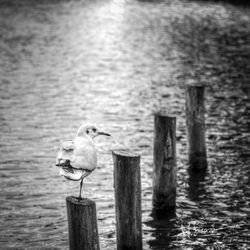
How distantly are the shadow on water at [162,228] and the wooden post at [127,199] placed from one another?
0.77m

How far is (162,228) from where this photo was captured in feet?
30.1

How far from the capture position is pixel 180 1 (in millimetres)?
67188

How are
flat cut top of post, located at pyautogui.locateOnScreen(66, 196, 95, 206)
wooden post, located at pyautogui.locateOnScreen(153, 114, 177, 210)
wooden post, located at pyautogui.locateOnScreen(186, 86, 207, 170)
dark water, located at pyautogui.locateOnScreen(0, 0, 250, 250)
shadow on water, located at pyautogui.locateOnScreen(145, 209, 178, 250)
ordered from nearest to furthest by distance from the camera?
flat cut top of post, located at pyautogui.locateOnScreen(66, 196, 95, 206)
shadow on water, located at pyautogui.locateOnScreen(145, 209, 178, 250)
wooden post, located at pyautogui.locateOnScreen(153, 114, 177, 210)
dark water, located at pyautogui.locateOnScreen(0, 0, 250, 250)
wooden post, located at pyautogui.locateOnScreen(186, 86, 207, 170)

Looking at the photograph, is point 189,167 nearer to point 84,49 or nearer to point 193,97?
point 193,97

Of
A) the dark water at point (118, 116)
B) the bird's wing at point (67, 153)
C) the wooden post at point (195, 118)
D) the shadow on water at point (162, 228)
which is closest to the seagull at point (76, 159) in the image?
the bird's wing at point (67, 153)

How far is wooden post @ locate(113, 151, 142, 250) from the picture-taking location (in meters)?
7.48

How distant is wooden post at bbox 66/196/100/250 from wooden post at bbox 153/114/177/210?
9.27 ft

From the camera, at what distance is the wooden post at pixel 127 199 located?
295 inches

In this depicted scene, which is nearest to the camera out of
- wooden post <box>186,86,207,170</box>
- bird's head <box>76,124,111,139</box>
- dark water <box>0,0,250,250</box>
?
bird's head <box>76,124,111,139</box>

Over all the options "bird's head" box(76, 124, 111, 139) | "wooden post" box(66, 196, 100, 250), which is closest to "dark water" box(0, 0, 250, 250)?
"wooden post" box(66, 196, 100, 250)

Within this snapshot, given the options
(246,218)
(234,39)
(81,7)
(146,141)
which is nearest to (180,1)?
(81,7)

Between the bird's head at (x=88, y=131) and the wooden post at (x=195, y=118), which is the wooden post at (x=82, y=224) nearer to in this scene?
the bird's head at (x=88, y=131)

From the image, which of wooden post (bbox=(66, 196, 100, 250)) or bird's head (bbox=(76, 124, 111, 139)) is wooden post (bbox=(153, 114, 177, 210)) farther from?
wooden post (bbox=(66, 196, 100, 250))

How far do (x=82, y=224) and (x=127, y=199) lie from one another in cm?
127
